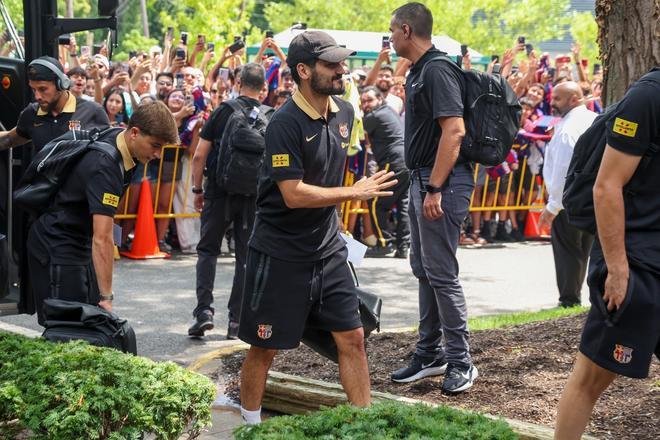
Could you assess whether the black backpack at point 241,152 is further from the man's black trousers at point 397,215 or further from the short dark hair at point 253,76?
the man's black trousers at point 397,215

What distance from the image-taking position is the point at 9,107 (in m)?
7.18

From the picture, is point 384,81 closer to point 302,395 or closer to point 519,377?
point 519,377

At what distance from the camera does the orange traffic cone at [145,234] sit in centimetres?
1245

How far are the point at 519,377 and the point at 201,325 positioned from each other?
2.94 m

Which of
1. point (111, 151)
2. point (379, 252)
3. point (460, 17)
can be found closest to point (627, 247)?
point (111, 151)

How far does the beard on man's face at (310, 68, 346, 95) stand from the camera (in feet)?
17.0

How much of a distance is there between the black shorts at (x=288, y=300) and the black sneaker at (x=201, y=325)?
9.67ft

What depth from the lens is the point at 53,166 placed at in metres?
5.43

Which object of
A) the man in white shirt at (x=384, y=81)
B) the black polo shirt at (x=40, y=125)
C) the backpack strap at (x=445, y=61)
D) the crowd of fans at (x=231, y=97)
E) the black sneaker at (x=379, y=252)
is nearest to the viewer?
the backpack strap at (x=445, y=61)

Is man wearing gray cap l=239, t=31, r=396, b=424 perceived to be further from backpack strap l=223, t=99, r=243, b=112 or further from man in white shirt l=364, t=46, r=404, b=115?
man in white shirt l=364, t=46, r=404, b=115

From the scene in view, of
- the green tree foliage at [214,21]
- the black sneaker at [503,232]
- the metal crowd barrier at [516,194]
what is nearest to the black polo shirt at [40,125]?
the metal crowd barrier at [516,194]

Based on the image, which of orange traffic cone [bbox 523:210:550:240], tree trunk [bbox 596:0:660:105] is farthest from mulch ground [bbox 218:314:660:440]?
orange traffic cone [bbox 523:210:550:240]

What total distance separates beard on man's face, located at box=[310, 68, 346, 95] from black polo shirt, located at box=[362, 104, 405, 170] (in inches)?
313

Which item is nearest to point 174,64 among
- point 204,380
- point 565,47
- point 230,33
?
point 204,380
